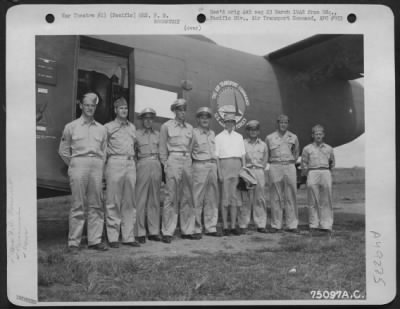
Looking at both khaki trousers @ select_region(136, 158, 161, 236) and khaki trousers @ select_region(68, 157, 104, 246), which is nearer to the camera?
khaki trousers @ select_region(68, 157, 104, 246)

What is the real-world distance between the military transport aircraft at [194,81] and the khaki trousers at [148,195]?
37 cm

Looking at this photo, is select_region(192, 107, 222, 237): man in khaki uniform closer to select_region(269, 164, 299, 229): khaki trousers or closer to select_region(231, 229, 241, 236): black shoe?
select_region(231, 229, 241, 236): black shoe

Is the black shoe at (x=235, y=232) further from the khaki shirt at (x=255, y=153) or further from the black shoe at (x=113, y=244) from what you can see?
the black shoe at (x=113, y=244)

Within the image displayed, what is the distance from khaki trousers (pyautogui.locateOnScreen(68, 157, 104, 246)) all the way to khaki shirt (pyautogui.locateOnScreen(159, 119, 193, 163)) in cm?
54

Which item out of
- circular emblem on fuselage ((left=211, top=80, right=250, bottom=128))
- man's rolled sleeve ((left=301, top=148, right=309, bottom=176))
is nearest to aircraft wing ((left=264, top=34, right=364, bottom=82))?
circular emblem on fuselage ((left=211, top=80, right=250, bottom=128))

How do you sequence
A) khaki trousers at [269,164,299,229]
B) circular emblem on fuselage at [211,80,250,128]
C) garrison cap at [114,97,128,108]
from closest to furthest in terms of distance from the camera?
garrison cap at [114,97,128,108] < circular emblem on fuselage at [211,80,250,128] < khaki trousers at [269,164,299,229]

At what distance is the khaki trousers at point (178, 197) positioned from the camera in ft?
13.3

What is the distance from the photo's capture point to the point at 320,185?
427cm

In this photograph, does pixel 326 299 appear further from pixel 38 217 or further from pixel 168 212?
pixel 38 217

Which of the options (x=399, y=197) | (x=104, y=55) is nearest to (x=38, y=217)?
(x=104, y=55)

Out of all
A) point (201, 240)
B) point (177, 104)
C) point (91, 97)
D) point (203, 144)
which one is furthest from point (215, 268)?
point (91, 97)

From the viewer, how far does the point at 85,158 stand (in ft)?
12.6

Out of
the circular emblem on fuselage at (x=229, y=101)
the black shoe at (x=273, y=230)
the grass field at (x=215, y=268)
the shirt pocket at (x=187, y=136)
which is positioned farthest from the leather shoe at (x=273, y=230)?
the shirt pocket at (x=187, y=136)

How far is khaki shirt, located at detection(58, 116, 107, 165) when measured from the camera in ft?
12.5
